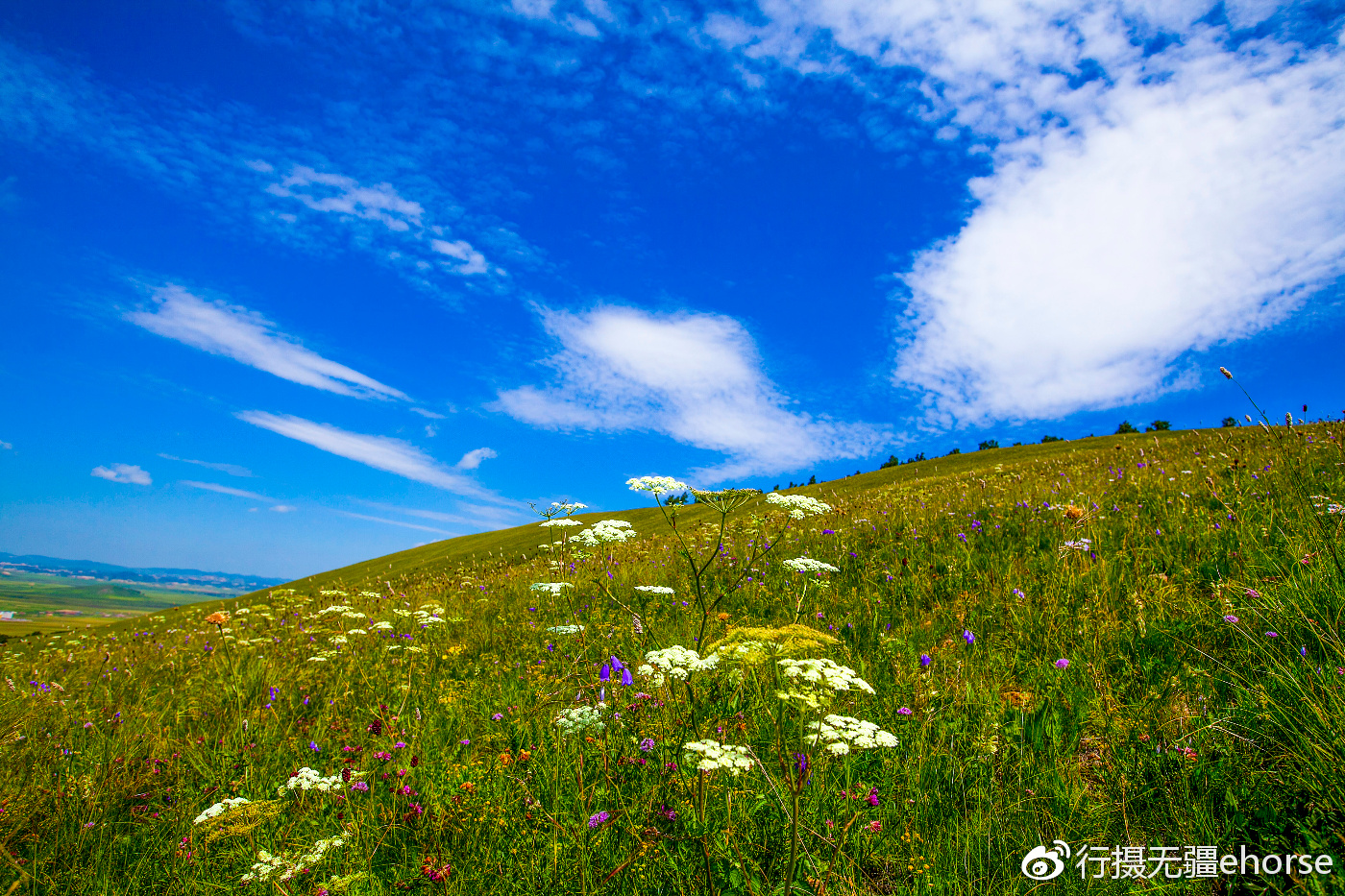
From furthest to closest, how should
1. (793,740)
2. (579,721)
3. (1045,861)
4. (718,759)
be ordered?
1. (793,740)
2. (579,721)
3. (1045,861)
4. (718,759)

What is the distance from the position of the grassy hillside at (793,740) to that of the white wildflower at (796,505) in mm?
83

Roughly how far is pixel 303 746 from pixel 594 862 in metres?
3.15

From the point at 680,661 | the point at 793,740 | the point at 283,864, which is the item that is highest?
the point at 680,661

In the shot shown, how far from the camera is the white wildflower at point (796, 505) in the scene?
3375 millimetres

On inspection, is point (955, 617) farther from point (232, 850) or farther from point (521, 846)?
point (232, 850)

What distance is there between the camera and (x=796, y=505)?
344cm

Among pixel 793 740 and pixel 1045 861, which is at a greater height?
pixel 793 740

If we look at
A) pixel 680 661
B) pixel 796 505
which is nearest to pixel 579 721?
pixel 680 661

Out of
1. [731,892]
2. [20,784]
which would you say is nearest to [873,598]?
[731,892]

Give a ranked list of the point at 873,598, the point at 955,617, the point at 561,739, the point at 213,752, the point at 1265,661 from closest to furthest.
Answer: the point at 1265,661
the point at 561,739
the point at 213,752
the point at 955,617
the point at 873,598

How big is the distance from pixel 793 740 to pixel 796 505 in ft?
4.70

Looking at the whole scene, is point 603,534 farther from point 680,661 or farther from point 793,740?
point 793,740

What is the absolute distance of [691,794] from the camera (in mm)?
2695

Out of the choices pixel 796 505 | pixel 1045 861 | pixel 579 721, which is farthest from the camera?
pixel 796 505
